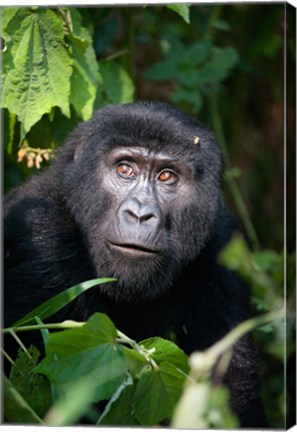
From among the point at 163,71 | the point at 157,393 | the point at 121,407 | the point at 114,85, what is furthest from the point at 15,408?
the point at 163,71

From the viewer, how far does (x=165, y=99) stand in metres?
8.07

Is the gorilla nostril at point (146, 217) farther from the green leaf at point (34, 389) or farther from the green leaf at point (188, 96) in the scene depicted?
the green leaf at point (188, 96)

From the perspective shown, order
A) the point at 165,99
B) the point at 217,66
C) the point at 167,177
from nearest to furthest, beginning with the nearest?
the point at 167,177 → the point at 217,66 → the point at 165,99

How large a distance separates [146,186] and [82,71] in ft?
2.38

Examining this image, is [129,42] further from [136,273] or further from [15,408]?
[15,408]

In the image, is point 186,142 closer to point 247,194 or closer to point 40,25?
point 40,25

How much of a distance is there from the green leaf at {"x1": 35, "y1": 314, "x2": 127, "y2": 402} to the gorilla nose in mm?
861

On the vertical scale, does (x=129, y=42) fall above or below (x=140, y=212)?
above

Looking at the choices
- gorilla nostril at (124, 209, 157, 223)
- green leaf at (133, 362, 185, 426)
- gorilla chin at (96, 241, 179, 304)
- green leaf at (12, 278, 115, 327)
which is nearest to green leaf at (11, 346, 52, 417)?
green leaf at (12, 278, 115, 327)

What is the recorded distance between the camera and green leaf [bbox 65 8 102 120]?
471cm

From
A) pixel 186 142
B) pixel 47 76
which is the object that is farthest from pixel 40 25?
pixel 186 142

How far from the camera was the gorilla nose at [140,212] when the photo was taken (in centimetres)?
421

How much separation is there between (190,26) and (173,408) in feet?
14.2

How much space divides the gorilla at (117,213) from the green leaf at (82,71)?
127mm
